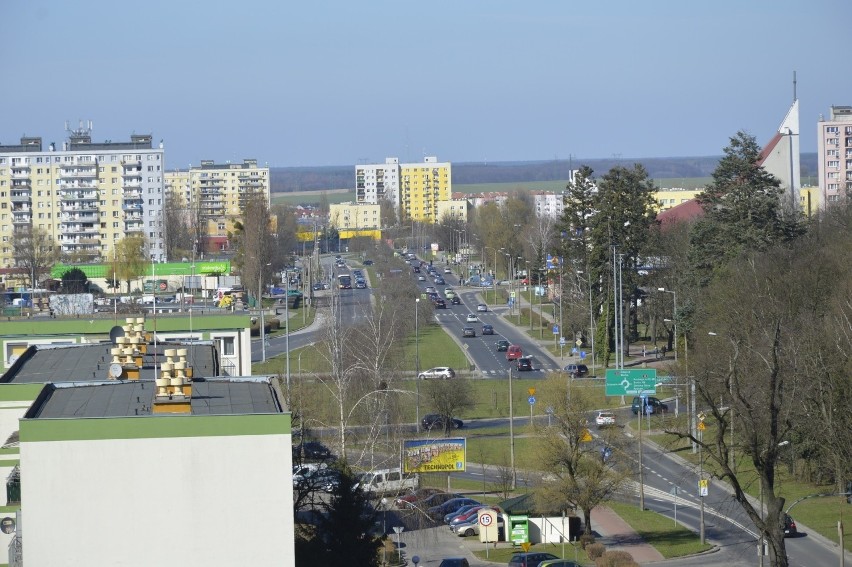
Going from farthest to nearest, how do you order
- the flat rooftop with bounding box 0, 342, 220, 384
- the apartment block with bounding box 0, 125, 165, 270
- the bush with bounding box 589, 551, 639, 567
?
the apartment block with bounding box 0, 125, 165, 270
the bush with bounding box 589, 551, 639, 567
the flat rooftop with bounding box 0, 342, 220, 384

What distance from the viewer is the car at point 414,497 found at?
30.0m

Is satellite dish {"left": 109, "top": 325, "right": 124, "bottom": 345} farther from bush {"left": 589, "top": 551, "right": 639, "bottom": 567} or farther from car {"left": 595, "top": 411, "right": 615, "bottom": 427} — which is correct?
car {"left": 595, "top": 411, "right": 615, "bottom": 427}

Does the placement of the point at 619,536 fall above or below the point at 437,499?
below

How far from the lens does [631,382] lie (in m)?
40.1

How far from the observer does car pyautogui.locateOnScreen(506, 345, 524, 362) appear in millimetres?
61781

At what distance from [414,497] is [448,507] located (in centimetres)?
207

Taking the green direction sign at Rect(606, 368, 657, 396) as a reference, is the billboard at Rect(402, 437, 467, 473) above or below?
below

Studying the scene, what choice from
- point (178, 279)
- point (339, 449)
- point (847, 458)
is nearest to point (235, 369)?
point (339, 449)

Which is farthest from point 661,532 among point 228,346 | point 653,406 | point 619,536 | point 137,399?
point 653,406

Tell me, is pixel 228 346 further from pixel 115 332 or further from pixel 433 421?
pixel 433 421

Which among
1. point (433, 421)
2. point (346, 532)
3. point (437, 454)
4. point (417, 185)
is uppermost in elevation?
point (417, 185)

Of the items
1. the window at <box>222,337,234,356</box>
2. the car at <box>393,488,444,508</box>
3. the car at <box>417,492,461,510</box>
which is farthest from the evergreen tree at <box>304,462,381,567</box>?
the window at <box>222,337,234,356</box>

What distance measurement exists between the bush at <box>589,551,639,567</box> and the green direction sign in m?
12.6

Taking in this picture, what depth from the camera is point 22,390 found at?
23.4 metres
